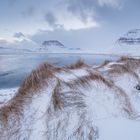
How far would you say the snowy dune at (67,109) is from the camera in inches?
168

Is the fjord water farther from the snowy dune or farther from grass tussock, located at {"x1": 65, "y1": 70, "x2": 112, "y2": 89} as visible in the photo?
grass tussock, located at {"x1": 65, "y1": 70, "x2": 112, "y2": 89}

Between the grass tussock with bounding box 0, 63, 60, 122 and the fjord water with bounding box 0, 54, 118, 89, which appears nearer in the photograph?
the grass tussock with bounding box 0, 63, 60, 122

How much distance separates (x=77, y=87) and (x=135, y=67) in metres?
3.47

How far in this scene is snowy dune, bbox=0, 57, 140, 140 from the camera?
14.0ft

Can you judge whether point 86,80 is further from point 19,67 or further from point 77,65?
point 19,67

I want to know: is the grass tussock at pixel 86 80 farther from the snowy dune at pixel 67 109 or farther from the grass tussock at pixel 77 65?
the grass tussock at pixel 77 65

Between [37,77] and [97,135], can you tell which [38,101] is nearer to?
[37,77]

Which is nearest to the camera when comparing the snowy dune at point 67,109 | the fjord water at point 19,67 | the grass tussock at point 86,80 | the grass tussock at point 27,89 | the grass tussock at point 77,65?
the snowy dune at point 67,109

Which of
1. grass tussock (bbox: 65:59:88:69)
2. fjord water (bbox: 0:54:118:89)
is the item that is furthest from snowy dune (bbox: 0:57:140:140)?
fjord water (bbox: 0:54:118:89)

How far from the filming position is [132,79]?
725cm

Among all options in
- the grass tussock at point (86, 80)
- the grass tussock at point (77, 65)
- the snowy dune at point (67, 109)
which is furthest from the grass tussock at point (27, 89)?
the grass tussock at point (77, 65)

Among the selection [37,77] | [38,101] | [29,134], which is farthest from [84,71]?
[29,134]

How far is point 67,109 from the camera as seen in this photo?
15.2 ft

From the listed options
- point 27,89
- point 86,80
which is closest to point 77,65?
point 86,80
